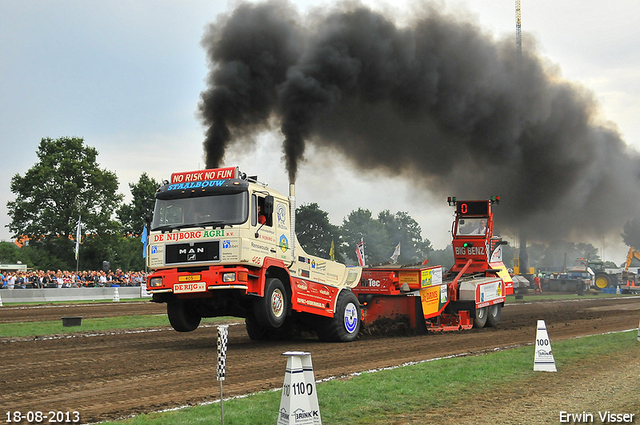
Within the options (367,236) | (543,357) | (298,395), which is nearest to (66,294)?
(543,357)

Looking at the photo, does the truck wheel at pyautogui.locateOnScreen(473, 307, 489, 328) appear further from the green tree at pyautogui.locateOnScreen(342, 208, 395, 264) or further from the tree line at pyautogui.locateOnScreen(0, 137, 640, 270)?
the green tree at pyautogui.locateOnScreen(342, 208, 395, 264)

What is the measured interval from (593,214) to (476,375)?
3152cm

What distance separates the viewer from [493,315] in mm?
19438

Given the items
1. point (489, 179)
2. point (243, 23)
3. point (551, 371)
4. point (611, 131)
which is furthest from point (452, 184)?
point (551, 371)

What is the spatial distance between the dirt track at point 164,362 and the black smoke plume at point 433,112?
552 cm

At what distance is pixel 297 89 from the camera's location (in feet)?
61.9

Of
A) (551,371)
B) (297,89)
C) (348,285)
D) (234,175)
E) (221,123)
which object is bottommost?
(551,371)

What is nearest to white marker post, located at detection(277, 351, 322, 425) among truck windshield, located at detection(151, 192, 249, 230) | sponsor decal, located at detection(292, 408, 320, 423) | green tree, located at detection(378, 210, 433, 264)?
sponsor decal, located at detection(292, 408, 320, 423)

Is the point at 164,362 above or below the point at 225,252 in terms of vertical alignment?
below

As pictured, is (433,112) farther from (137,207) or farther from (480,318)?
(137,207)

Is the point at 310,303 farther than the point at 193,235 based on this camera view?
Yes

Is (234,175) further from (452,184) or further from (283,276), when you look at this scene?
(452,184)

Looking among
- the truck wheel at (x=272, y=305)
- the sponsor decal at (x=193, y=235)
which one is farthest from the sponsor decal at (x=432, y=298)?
the sponsor decal at (x=193, y=235)

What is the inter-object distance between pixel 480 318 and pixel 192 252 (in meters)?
10.1
